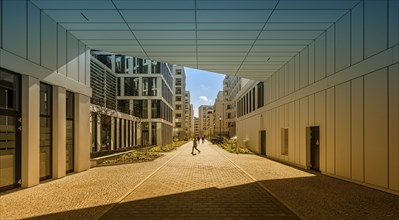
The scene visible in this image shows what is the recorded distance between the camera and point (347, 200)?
26.2 feet

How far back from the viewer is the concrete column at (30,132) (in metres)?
9.72

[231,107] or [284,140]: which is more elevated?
[231,107]

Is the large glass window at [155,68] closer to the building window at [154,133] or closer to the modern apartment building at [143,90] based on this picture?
the modern apartment building at [143,90]

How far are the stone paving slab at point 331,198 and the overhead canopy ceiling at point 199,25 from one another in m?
5.89

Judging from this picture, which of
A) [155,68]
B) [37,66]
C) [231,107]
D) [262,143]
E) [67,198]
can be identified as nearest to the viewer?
[67,198]

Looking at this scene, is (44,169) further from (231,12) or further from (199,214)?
(231,12)

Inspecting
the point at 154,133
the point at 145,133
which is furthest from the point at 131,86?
the point at 154,133

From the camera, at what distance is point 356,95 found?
1051 centimetres

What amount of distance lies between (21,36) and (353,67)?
10862mm

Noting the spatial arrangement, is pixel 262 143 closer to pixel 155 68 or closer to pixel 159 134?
pixel 159 134

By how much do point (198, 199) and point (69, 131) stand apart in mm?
7804

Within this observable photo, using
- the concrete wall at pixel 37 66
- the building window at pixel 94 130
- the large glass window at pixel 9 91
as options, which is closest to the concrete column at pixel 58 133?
the concrete wall at pixel 37 66

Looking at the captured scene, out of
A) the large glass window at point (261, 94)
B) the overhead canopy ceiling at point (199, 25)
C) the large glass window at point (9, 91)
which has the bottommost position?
the large glass window at point (9, 91)

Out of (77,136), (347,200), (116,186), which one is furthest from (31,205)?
(347,200)
